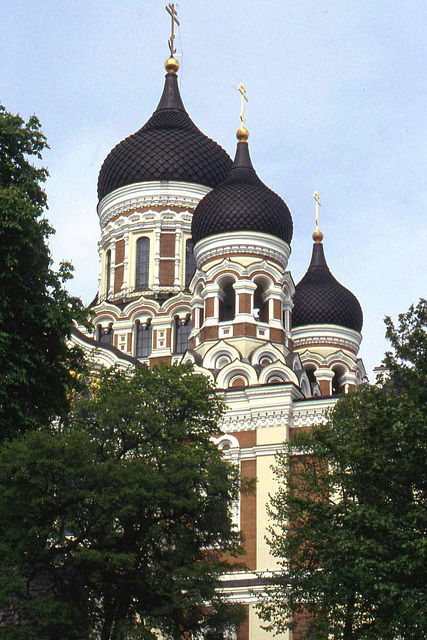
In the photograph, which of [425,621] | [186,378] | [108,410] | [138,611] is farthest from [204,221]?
[425,621]

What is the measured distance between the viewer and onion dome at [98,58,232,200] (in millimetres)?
33875

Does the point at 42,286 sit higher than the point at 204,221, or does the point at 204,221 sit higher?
the point at 204,221

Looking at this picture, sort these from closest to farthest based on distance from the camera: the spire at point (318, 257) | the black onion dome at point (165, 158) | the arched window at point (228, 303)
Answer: the arched window at point (228, 303), the black onion dome at point (165, 158), the spire at point (318, 257)

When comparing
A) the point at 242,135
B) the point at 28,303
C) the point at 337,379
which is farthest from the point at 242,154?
the point at 28,303

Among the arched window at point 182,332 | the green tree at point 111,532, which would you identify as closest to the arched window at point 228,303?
the arched window at point 182,332

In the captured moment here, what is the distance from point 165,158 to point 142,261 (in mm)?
3325

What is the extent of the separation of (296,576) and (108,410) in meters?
4.07

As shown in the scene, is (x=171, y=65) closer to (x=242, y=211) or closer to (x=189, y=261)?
(x=189, y=261)

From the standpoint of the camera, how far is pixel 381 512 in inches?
586

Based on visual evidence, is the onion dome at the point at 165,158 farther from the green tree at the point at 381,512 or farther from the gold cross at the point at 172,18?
the green tree at the point at 381,512

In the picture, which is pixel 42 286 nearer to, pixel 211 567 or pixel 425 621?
pixel 211 567

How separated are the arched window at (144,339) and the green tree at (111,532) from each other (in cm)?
1424

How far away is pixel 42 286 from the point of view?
18.5 meters

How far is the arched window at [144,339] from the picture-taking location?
32.1 meters
